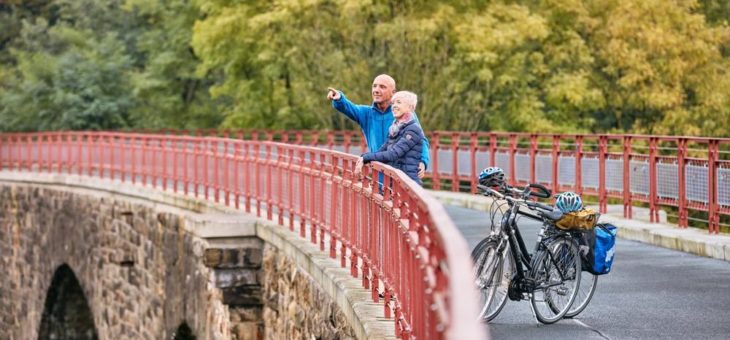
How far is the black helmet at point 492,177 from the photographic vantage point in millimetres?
10469

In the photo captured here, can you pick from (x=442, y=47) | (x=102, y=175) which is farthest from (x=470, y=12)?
(x=102, y=175)

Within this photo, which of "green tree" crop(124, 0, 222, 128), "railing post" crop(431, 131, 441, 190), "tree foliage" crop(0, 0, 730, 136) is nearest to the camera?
"railing post" crop(431, 131, 441, 190)

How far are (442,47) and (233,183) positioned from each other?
16.1 metres

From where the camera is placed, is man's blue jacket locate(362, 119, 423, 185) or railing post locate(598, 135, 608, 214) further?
railing post locate(598, 135, 608, 214)

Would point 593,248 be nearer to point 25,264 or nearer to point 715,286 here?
point 715,286

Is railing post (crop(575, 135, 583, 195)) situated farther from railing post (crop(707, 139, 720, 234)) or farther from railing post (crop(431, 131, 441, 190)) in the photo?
railing post (crop(431, 131, 441, 190))

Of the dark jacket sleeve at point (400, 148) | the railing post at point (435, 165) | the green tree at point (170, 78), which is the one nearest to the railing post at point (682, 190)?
the dark jacket sleeve at point (400, 148)

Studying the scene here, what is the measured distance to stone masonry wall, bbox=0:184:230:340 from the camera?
22.1m

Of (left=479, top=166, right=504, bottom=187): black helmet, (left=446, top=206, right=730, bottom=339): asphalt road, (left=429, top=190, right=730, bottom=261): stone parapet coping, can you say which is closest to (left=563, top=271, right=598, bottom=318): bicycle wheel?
(left=446, top=206, right=730, bottom=339): asphalt road

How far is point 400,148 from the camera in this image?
11.3m

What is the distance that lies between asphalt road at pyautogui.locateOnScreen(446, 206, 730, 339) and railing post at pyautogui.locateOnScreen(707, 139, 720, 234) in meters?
0.74

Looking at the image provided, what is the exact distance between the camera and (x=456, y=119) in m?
38.2

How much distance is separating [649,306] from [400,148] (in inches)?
91.1

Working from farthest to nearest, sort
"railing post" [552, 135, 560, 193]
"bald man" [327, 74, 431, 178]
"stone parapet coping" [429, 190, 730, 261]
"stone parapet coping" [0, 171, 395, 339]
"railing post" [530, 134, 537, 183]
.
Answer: "railing post" [530, 134, 537, 183], "railing post" [552, 135, 560, 193], "stone parapet coping" [429, 190, 730, 261], "bald man" [327, 74, 431, 178], "stone parapet coping" [0, 171, 395, 339]
